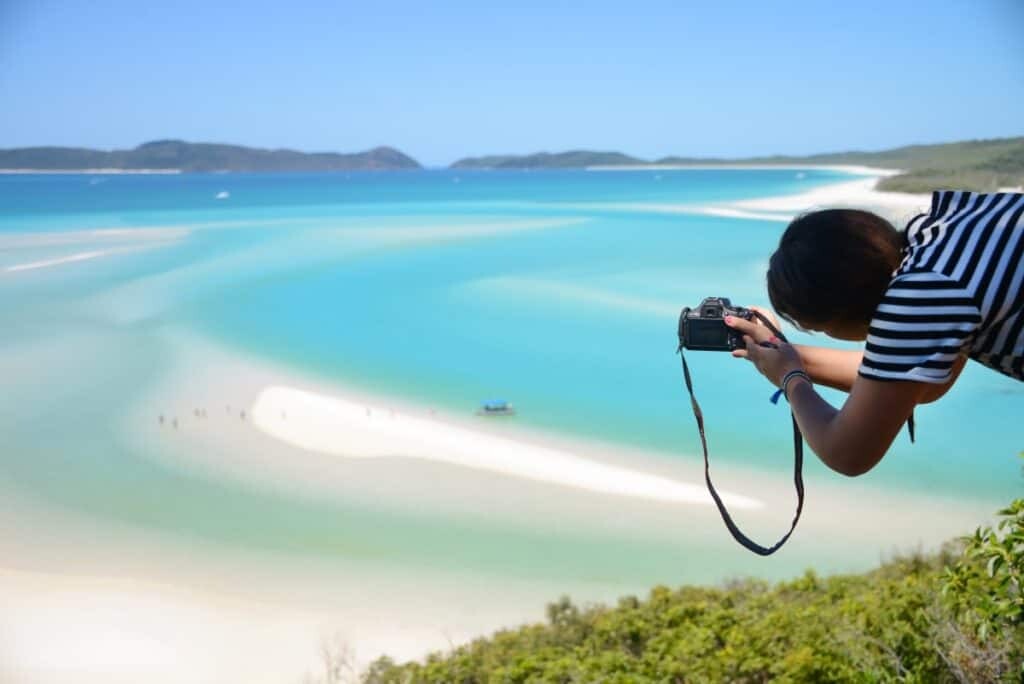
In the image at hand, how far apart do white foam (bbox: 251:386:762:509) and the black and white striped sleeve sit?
7474mm

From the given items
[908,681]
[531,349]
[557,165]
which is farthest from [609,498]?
[557,165]

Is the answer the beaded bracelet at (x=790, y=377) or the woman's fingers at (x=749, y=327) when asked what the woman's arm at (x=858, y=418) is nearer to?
the beaded bracelet at (x=790, y=377)

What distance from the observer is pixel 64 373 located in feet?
46.4

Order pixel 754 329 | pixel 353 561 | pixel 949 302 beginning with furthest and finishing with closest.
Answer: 1. pixel 353 561
2. pixel 754 329
3. pixel 949 302

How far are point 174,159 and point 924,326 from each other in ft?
537

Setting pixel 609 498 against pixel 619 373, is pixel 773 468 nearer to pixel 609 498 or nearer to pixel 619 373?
pixel 609 498

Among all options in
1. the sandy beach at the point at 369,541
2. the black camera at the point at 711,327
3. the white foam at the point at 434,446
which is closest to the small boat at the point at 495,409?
the sandy beach at the point at 369,541

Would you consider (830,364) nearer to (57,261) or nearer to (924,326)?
(924,326)

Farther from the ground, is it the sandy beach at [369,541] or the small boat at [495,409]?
the sandy beach at [369,541]

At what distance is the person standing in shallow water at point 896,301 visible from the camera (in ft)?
A: 3.16

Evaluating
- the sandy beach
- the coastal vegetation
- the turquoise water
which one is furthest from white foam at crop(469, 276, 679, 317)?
the coastal vegetation

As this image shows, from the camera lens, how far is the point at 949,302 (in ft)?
3.16

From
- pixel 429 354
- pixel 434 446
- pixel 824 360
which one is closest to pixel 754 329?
pixel 824 360

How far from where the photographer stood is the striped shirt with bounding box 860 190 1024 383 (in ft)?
3.15
